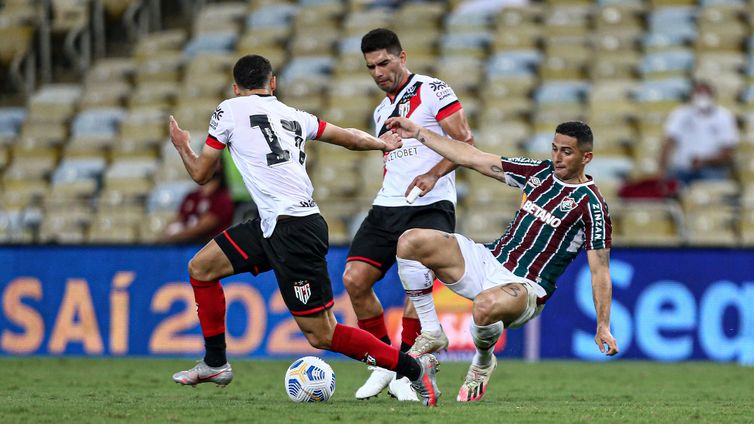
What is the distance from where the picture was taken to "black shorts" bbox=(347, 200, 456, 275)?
8.79 m

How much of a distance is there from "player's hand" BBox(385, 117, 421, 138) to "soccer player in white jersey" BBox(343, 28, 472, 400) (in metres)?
0.25

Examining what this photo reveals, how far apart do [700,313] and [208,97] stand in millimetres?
7823

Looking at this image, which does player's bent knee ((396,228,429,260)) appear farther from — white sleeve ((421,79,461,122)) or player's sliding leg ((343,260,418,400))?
white sleeve ((421,79,461,122))

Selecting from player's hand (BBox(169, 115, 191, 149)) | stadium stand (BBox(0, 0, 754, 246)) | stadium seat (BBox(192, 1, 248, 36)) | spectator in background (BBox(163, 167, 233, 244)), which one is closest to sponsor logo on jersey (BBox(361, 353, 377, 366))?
player's hand (BBox(169, 115, 191, 149))

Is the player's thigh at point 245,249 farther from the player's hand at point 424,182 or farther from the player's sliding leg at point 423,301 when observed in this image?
the player's hand at point 424,182

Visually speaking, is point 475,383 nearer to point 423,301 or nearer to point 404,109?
point 423,301

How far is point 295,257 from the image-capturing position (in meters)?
7.93

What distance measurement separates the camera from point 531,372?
11.6m

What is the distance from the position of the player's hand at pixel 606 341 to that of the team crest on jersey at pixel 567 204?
2.90ft

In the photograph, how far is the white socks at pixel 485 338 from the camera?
818 centimetres

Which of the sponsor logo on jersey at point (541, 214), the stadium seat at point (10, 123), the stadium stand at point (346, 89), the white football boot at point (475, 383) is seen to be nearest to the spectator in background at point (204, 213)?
the stadium stand at point (346, 89)

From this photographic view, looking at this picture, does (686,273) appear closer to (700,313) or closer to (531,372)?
(700,313)

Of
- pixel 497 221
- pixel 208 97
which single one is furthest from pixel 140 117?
pixel 497 221

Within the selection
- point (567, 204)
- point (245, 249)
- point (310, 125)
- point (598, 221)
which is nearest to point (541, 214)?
point (567, 204)
